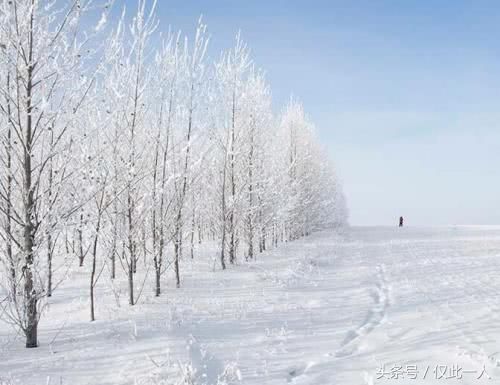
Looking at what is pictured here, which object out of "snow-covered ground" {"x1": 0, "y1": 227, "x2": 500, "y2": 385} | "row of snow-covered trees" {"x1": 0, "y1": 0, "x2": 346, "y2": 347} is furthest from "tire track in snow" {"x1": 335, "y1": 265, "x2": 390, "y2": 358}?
"row of snow-covered trees" {"x1": 0, "y1": 0, "x2": 346, "y2": 347}

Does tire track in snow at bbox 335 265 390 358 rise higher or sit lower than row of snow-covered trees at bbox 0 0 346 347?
lower

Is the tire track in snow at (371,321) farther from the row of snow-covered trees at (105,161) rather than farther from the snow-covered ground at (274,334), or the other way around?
the row of snow-covered trees at (105,161)

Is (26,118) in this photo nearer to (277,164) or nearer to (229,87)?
(229,87)

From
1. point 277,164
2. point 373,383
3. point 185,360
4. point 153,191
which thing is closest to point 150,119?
point 153,191

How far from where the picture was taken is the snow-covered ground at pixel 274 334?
4.88 meters

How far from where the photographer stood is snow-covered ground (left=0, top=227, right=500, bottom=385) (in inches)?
192

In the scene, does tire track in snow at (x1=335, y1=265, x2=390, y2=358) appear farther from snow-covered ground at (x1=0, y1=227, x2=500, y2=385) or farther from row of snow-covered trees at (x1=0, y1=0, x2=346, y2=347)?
row of snow-covered trees at (x1=0, y1=0, x2=346, y2=347)

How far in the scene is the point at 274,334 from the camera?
6.50 meters

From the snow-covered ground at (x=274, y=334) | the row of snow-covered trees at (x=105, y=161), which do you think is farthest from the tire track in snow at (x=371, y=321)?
the row of snow-covered trees at (x=105, y=161)

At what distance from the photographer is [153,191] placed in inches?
366

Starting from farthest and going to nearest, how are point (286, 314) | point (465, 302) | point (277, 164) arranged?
point (277, 164)
point (465, 302)
point (286, 314)

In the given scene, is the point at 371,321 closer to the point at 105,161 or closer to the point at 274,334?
the point at 274,334

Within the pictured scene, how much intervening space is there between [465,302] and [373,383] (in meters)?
4.81

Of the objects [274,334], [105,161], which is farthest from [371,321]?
[105,161]
